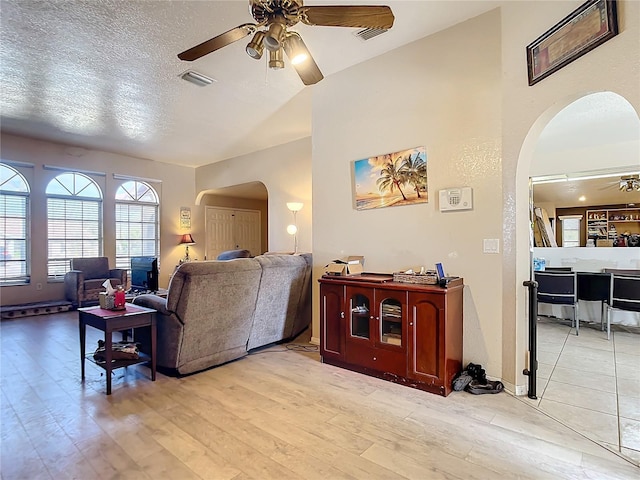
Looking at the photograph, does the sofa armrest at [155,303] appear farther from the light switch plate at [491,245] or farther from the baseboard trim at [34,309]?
the baseboard trim at [34,309]

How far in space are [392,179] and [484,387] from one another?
6.63 feet

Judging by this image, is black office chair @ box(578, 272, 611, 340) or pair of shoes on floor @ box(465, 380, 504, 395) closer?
pair of shoes on floor @ box(465, 380, 504, 395)

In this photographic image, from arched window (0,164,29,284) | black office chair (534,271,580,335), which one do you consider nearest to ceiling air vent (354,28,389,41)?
black office chair (534,271,580,335)

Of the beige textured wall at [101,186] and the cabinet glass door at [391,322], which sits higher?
the beige textured wall at [101,186]

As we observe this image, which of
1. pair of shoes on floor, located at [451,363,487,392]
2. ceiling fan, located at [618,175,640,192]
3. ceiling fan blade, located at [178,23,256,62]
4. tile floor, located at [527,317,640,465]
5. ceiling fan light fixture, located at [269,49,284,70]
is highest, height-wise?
ceiling fan blade, located at [178,23,256,62]

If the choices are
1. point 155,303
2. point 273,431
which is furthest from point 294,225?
point 273,431

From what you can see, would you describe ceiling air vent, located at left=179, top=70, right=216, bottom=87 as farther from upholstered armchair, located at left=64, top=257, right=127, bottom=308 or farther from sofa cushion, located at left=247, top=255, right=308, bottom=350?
upholstered armchair, located at left=64, top=257, right=127, bottom=308

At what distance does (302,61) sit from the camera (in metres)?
2.34

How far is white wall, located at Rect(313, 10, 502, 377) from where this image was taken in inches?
111

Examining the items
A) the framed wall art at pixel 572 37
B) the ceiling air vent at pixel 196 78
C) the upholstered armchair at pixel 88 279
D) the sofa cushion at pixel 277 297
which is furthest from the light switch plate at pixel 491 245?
the upholstered armchair at pixel 88 279

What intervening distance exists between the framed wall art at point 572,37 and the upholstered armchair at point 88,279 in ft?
21.2

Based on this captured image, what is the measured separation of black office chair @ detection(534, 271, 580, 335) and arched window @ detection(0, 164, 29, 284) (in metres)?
8.54

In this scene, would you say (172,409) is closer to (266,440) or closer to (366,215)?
(266,440)

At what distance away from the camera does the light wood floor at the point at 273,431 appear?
1.80m
